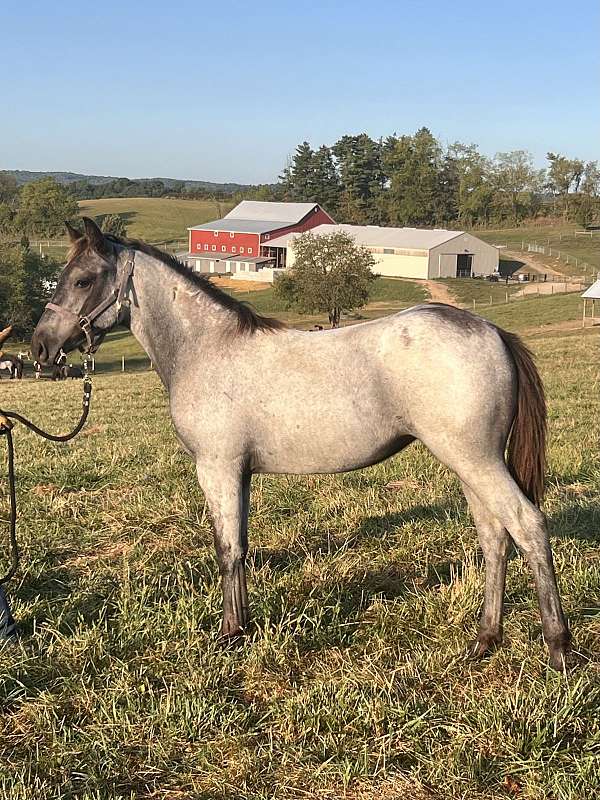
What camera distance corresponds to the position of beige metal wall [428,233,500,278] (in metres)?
68.4

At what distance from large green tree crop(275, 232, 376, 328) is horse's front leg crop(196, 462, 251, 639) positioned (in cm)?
4150

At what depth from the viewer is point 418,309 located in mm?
4172

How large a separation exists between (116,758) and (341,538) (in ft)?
9.45

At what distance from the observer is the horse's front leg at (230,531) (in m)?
4.33

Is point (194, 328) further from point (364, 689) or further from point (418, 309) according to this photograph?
point (364, 689)

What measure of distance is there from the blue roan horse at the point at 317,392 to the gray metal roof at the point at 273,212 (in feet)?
272

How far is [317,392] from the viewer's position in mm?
4172

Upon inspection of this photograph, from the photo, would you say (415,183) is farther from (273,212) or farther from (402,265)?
(402,265)

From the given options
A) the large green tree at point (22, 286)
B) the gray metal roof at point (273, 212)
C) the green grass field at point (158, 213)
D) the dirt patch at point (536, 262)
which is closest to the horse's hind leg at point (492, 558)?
the large green tree at point (22, 286)

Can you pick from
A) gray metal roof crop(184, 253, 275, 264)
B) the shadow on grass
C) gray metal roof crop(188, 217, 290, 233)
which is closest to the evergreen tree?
gray metal roof crop(188, 217, 290, 233)

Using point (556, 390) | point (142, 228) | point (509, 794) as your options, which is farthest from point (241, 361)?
point (142, 228)

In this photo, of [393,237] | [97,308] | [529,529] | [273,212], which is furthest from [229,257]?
[529,529]

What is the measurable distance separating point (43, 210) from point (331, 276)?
6890 cm

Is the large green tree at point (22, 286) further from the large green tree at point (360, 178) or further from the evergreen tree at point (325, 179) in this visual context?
the evergreen tree at point (325, 179)
